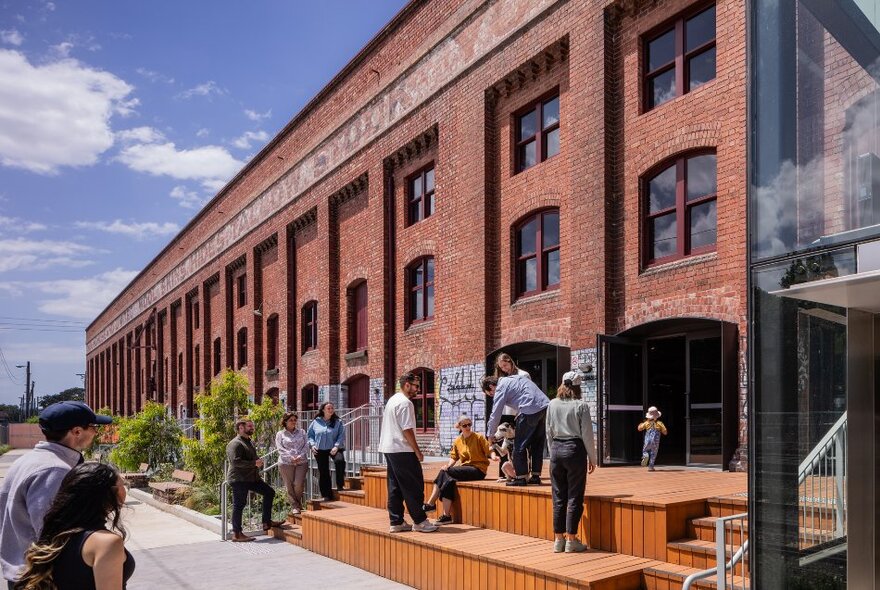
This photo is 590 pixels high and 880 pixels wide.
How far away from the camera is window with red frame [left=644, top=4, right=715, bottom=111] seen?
11712mm

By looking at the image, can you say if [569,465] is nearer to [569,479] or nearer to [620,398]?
[569,479]

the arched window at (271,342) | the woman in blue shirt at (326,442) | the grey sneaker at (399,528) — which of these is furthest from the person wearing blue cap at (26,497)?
the arched window at (271,342)

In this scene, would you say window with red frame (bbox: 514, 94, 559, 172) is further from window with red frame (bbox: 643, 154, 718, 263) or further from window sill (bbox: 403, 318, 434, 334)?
window sill (bbox: 403, 318, 434, 334)

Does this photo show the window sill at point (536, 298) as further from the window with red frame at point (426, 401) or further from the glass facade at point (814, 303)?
the glass facade at point (814, 303)

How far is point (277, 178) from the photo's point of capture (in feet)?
86.9

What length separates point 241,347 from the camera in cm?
3075

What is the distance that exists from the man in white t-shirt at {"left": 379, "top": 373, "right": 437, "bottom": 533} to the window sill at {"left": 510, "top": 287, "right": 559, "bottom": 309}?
5.61 meters

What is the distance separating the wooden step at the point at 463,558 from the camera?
22.3ft

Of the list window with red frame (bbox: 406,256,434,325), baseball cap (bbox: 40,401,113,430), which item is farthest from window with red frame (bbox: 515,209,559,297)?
baseball cap (bbox: 40,401,113,430)

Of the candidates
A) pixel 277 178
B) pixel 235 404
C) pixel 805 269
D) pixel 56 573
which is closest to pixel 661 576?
pixel 805 269

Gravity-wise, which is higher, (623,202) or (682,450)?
(623,202)

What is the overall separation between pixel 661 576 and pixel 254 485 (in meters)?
7.30

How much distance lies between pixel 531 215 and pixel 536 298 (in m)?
1.70

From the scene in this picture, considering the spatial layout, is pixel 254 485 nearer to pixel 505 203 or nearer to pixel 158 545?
pixel 158 545
